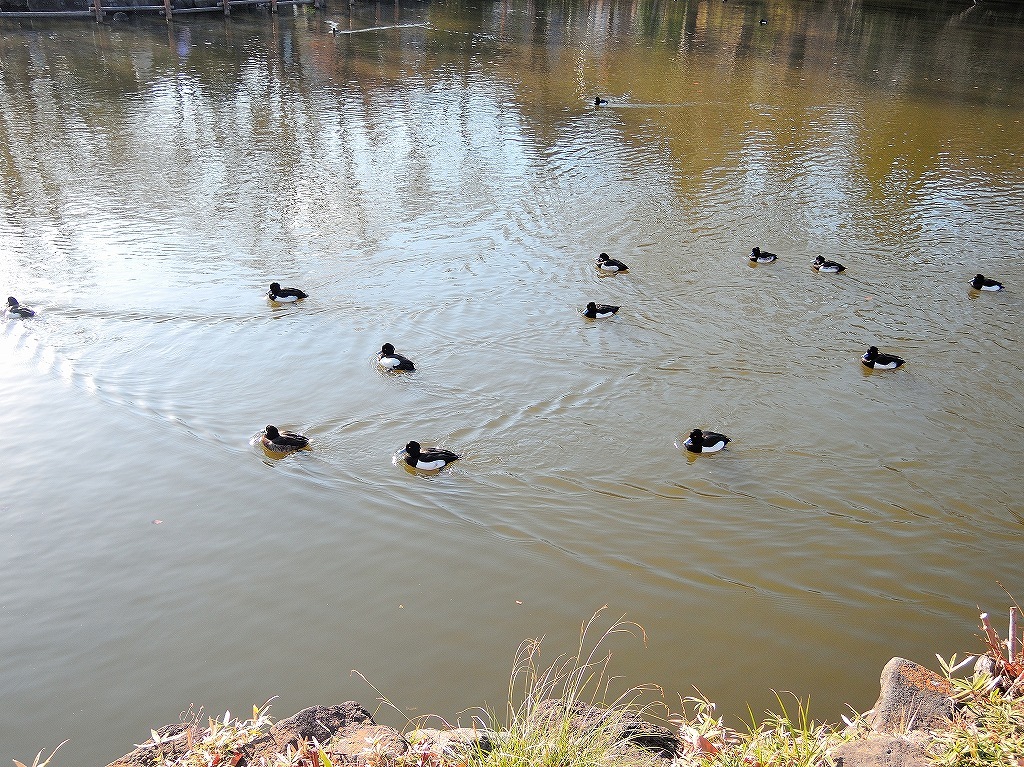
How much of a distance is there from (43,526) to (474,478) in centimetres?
387

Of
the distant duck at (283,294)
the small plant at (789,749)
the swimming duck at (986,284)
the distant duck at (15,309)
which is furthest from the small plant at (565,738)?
the swimming duck at (986,284)

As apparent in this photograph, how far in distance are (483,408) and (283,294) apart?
12.7ft

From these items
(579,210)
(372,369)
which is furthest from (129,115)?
(372,369)

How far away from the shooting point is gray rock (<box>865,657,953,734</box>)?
4176 millimetres

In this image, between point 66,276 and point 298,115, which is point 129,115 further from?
point 66,276

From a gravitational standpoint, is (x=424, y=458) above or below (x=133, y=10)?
below

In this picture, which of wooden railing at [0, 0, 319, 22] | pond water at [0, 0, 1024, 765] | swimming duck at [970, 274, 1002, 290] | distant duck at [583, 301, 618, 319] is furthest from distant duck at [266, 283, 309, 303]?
wooden railing at [0, 0, 319, 22]

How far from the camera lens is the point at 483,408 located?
899cm

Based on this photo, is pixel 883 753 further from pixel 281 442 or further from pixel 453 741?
pixel 281 442

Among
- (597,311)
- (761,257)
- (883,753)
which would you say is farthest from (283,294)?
(883,753)

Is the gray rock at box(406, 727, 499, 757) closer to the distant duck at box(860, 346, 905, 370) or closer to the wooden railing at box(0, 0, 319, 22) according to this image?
the distant duck at box(860, 346, 905, 370)

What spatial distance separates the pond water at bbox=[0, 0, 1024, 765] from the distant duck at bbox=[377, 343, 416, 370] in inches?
15.6

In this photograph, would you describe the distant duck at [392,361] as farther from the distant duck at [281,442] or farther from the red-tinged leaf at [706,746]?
the red-tinged leaf at [706,746]

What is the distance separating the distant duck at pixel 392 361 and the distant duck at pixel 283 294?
7.54 ft
